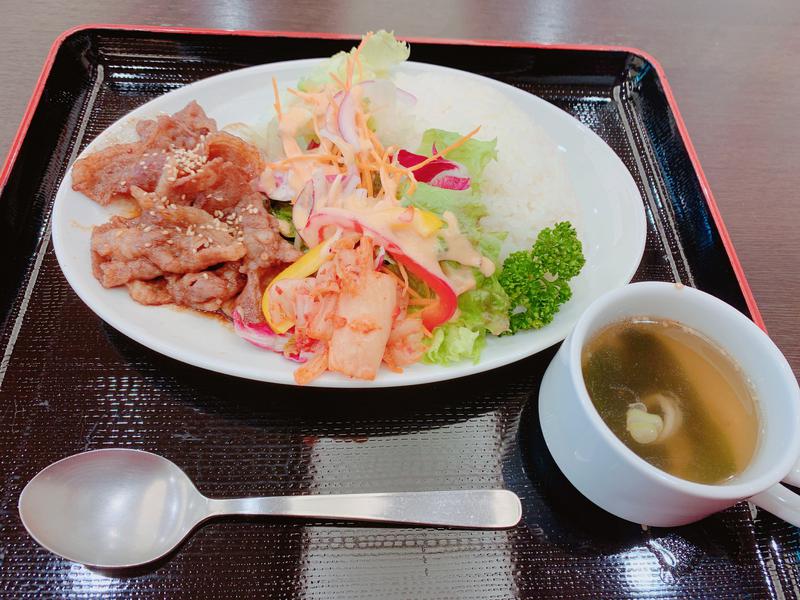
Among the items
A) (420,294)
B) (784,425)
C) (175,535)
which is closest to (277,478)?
(175,535)

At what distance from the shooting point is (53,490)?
4.65 feet

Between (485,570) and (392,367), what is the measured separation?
606 millimetres

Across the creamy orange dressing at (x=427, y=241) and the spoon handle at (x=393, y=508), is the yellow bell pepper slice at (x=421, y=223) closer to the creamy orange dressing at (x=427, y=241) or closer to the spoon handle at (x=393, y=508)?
the creamy orange dressing at (x=427, y=241)

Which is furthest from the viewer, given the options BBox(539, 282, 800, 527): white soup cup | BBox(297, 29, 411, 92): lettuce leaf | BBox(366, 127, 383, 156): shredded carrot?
BBox(297, 29, 411, 92): lettuce leaf

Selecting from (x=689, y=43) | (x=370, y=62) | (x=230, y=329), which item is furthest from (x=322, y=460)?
(x=689, y=43)

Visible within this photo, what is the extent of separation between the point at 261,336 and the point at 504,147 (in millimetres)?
1249

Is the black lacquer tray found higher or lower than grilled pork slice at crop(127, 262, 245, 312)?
lower

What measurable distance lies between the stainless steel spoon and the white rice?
3.18 ft

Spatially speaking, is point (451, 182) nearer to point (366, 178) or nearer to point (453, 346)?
point (366, 178)

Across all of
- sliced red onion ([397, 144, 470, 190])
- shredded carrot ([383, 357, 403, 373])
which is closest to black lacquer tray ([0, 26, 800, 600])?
shredded carrot ([383, 357, 403, 373])

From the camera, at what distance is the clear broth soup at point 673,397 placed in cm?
133

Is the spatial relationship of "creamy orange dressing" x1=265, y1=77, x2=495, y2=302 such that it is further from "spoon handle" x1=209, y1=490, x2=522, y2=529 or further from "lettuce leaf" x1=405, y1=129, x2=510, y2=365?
"spoon handle" x1=209, y1=490, x2=522, y2=529

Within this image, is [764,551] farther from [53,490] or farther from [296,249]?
[53,490]

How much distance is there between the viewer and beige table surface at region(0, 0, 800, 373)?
2.45m
